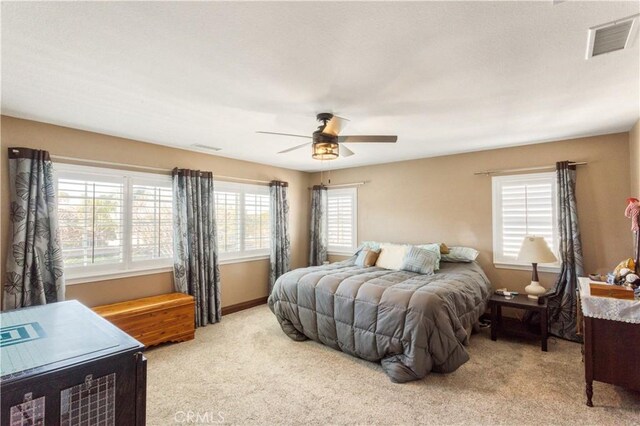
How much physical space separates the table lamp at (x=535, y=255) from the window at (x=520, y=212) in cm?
47

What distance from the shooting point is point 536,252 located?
3398 mm

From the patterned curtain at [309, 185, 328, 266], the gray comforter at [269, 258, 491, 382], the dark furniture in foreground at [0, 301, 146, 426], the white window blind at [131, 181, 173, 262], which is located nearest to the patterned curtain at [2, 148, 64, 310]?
the white window blind at [131, 181, 173, 262]

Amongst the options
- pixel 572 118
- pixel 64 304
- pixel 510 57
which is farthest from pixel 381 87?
pixel 64 304

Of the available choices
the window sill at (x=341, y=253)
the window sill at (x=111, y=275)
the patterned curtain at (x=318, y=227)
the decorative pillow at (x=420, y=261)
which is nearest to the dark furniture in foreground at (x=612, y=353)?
the decorative pillow at (x=420, y=261)

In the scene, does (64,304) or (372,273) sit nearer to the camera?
(64,304)

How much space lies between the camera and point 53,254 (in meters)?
3.00

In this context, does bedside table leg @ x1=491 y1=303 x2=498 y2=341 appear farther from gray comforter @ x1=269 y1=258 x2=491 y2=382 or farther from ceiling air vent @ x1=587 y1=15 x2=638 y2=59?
ceiling air vent @ x1=587 y1=15 x2=638 y2=59

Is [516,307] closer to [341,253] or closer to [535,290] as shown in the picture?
[535,290]

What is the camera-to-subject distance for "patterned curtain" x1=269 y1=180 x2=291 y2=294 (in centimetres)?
527

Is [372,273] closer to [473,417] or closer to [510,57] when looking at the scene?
[473,417]

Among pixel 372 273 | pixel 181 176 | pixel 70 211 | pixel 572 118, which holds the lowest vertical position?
pixel 372 273

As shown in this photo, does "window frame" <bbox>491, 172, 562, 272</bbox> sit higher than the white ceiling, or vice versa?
the white ceiling

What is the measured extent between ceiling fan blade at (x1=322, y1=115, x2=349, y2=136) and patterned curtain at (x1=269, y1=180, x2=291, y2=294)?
8.48 ft

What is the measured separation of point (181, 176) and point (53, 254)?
62.4 inches
